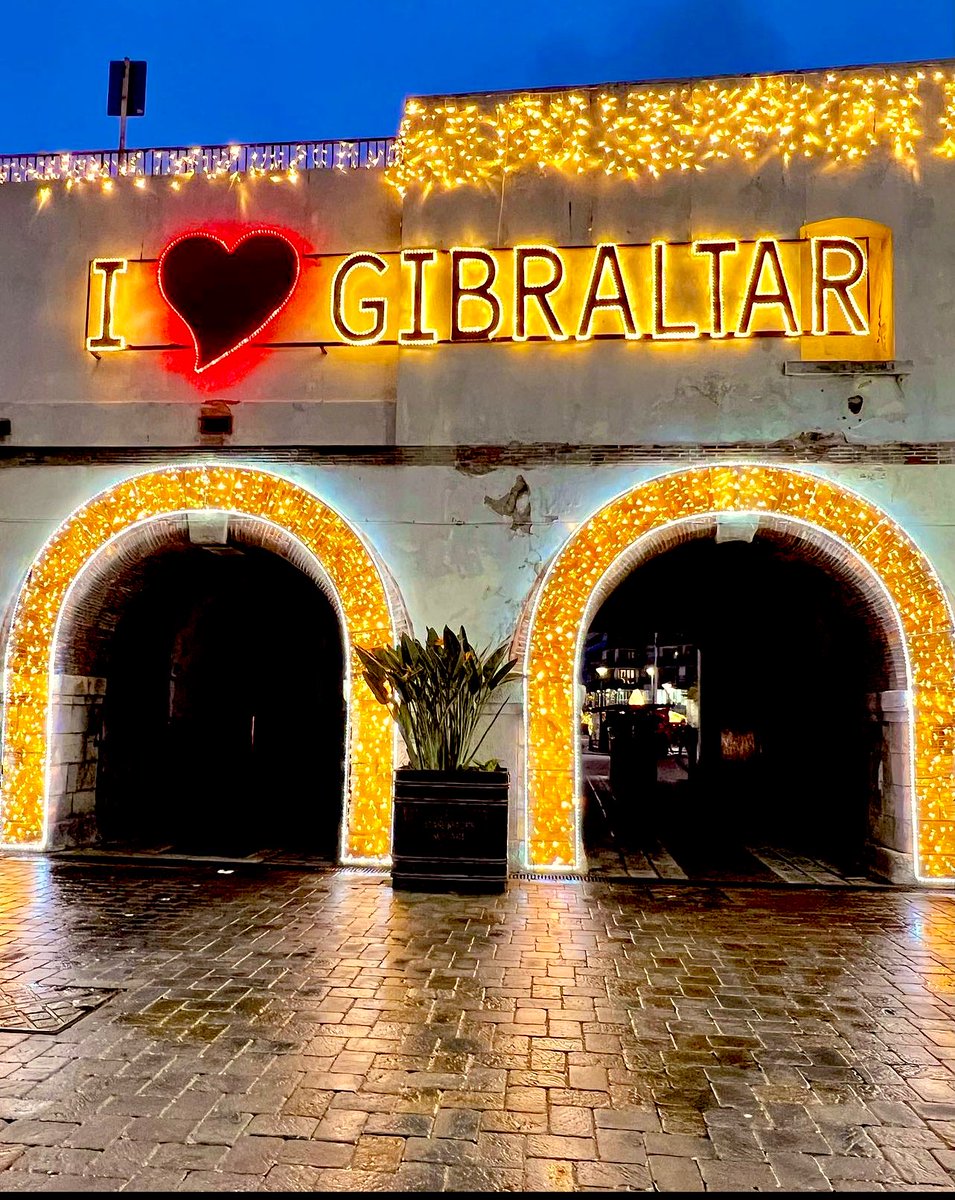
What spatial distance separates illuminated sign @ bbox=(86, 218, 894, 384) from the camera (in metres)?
8.28

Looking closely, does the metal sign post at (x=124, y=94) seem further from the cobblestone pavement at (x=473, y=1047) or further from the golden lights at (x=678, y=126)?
the cobblestone pavement at (x=473, y=1047)

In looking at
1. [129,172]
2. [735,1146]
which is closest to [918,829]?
[735,1146]

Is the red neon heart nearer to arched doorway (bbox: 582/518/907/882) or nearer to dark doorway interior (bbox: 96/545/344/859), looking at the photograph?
dark doorway interior (bbox: 96/545/344/859)

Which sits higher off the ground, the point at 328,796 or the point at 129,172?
the point at 129,172

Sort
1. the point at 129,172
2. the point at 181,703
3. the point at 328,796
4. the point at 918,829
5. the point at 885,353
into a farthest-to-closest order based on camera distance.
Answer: the point at 328,796, the point at 181,703, the point at 129,172, the point at 885,353, the point at 918,829

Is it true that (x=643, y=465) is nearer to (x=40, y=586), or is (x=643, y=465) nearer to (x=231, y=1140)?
(x=40, y=586)

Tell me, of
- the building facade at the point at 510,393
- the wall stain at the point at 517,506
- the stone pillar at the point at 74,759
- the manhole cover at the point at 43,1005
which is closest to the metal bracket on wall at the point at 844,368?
the building facade at the point at 510,393

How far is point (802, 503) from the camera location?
809 cm

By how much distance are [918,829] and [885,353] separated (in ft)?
13.7

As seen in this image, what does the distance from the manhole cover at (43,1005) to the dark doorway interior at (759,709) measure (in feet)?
17.0

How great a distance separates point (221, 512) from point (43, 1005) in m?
5.11

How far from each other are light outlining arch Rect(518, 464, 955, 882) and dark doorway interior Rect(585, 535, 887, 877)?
17.6 inches

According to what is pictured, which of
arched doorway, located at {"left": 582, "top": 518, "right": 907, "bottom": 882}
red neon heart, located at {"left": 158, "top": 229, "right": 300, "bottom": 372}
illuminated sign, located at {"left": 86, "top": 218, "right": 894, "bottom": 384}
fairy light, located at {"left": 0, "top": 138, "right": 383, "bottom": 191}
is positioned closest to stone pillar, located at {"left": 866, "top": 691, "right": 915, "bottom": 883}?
arched doorway, located at {"left": 582, "top": 518, "right": 907, "bottom": 882}

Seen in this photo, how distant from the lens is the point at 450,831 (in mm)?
7289
